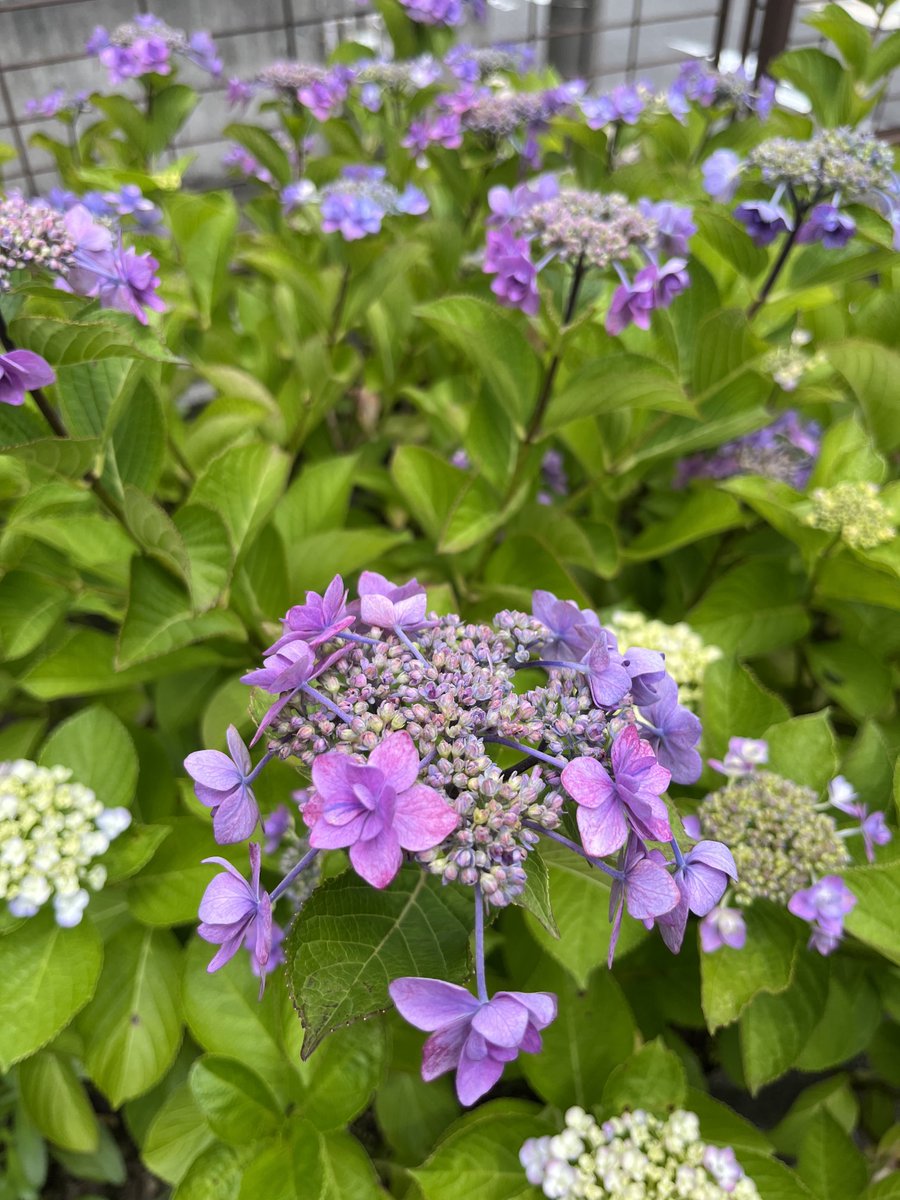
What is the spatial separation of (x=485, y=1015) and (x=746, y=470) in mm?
1397

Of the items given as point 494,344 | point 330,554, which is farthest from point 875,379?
point 330,554

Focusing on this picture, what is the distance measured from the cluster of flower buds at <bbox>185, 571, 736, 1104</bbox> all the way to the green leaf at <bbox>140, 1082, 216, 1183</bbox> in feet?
2.35

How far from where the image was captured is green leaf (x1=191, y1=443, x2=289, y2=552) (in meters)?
1.20

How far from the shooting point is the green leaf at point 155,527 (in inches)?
39.7

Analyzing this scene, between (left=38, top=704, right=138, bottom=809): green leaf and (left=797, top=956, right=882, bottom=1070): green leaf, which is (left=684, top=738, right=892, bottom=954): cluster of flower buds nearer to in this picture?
(left=797, top=956, right=882, bottom=1070): green leaf

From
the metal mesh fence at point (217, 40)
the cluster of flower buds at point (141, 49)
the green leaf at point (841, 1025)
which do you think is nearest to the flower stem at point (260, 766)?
the green leaf at point (841, 1025)

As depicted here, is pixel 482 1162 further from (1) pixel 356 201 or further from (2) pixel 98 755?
(1) pixel 356 201

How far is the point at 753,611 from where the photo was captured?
146 centimetres

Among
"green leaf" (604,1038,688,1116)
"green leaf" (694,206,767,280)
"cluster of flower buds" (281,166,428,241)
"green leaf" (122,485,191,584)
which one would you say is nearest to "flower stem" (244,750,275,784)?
"green leaf" (122,485,191,584)

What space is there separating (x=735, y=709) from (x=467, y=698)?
2.15 feet

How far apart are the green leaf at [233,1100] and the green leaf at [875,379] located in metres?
1.38

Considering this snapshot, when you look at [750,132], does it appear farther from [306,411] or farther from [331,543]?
[331,543]

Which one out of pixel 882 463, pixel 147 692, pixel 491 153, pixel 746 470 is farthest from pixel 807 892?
pixel 491 153

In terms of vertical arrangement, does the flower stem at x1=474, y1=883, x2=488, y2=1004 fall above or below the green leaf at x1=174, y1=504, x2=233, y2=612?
above
